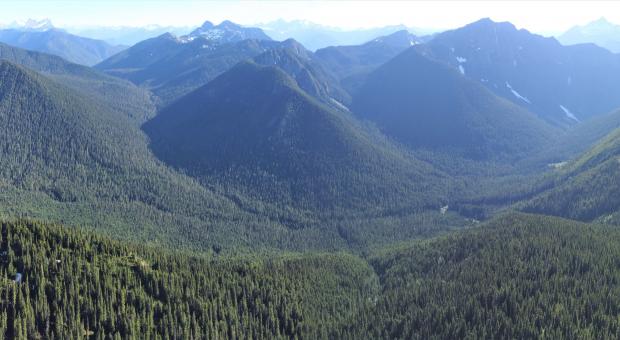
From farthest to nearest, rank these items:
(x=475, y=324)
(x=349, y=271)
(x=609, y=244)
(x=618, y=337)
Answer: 1. (x=349, y=271)
2. (x=609, y=244)
3. (x=475, y=324)
4. (x=618, y=337)

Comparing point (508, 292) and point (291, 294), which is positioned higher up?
point (508, 292)

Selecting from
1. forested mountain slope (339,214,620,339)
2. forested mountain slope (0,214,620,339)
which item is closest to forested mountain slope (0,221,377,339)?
forested mountain slope (0,214,620,339)

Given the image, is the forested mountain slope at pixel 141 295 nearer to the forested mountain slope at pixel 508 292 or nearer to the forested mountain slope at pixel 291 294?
the forested mountain slope at pixel 291 294

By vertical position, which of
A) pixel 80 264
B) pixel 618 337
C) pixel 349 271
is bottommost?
pixel 349 271

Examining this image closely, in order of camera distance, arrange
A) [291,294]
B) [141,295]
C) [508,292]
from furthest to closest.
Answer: [291,294] < [508,292] < [141,295]

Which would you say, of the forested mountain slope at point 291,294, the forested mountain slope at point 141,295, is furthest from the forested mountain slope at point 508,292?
the forested mountain slope at point 141,295

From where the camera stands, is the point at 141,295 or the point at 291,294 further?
the point at 291,294

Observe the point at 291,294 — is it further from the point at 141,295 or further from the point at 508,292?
A: the point at 508,292

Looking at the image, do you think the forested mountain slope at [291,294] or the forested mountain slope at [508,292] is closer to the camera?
the forested mountain slope at [291,294]

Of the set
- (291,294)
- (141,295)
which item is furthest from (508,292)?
(141,295)

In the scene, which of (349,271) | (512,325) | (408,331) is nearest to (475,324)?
(512,325)

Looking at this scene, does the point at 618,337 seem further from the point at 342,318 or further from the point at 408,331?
the point at 342,318
